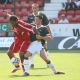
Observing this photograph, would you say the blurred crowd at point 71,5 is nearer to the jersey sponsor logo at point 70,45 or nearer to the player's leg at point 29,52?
the jersey sponsor logo at point 70,45

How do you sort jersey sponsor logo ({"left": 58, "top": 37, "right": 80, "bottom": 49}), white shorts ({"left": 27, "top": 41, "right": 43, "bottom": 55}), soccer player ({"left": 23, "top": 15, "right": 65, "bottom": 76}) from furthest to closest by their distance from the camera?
jersey sponsor logo ({"left": 58, "top": 37, "right": 80, "bottom": 49})
white shorts ({"left": 27, "top": 41, "right": 43, "bottom": 55})
soccer player ({"left": 23, "top": 15, "right": 65, "bottom": 76})

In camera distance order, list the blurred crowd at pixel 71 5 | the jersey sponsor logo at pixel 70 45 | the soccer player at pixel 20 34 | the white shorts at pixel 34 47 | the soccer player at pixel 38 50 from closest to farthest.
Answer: the soccer player at pixel 20 34
the soccer player at pixel 38 50
the white shorts at pixel 34 47
the jersey sponsor logo at pixel 70 45
the blurred crowd at pixel 71 5

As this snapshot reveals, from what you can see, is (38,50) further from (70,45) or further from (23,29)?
(70,45)

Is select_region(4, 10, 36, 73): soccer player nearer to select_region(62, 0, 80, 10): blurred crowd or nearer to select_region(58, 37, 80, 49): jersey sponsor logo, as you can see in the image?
select_region(58, 37, 80, 49): jersey sponsor logo

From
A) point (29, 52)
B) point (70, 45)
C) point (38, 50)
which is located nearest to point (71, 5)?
point (70, 45)

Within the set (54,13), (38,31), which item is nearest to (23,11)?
(54,13)

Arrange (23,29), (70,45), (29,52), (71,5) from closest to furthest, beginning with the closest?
(23,29) → (29,52) → (70,45) → (71,5)

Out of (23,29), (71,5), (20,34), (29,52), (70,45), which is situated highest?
(23,29)

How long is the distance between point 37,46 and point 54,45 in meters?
11.5

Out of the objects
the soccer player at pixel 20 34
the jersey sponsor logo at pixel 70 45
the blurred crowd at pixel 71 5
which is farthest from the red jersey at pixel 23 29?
the blurred crowd at pixel 71 5

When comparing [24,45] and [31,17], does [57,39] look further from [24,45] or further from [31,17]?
[24,45]

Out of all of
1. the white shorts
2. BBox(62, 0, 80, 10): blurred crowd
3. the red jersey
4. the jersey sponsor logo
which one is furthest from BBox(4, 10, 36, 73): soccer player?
BBox(62, 0, 80, 10): blurred crowd

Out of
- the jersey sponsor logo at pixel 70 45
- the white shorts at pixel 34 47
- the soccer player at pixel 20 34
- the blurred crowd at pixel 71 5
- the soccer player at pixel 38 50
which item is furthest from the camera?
the blurred crowd at pixel 71 5

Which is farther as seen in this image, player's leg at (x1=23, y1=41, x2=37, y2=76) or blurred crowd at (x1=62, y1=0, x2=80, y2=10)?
blurred crowd at (x1=62, y1=0, x2=80, y2=10)
